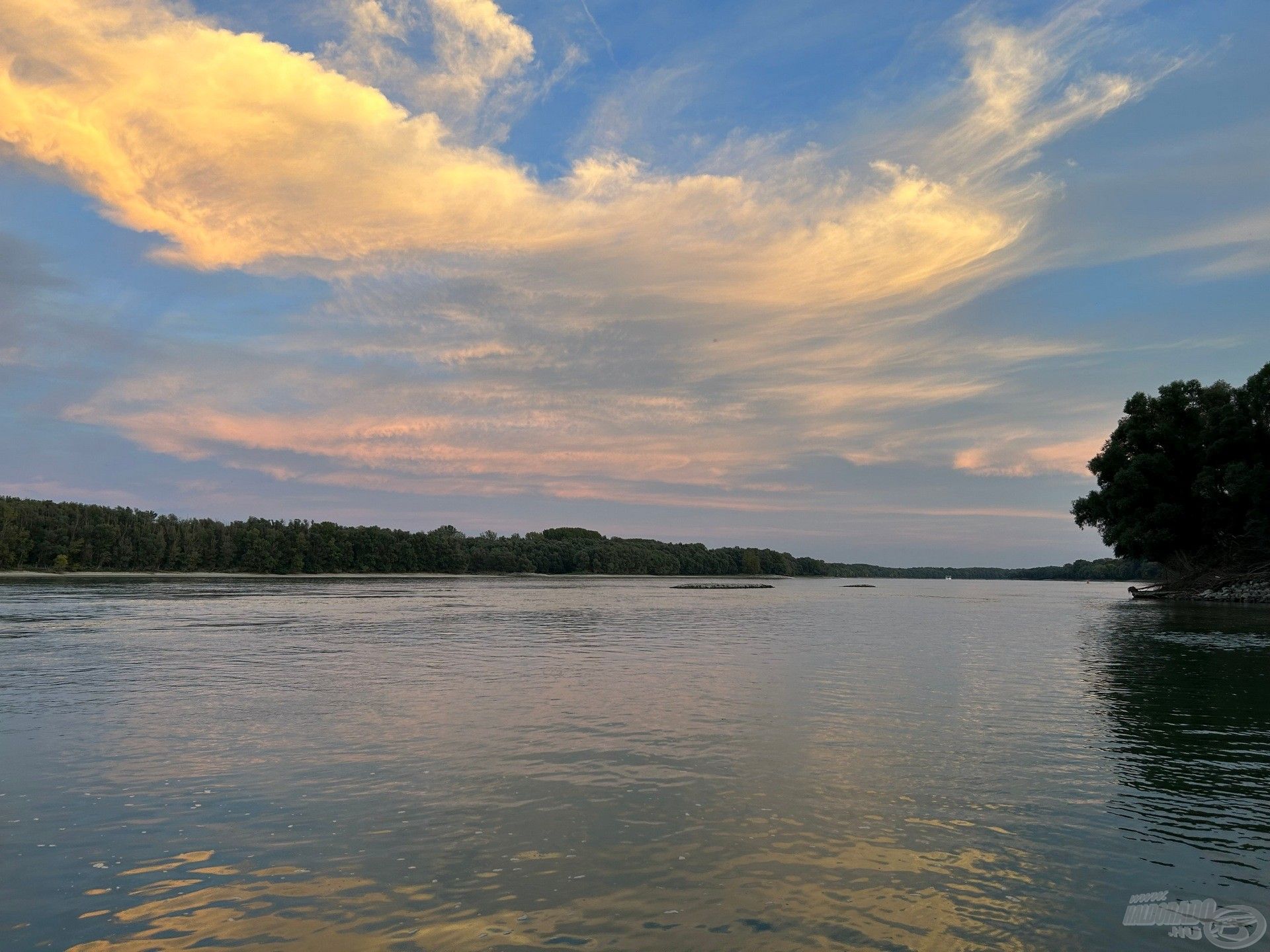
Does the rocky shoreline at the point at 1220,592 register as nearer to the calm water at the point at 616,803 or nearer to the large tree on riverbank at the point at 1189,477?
the large tree on riverbank at the point at 1189,477

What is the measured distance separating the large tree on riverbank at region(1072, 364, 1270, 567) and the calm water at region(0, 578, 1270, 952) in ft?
221

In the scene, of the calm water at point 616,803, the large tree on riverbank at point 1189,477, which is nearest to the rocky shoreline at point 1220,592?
the large tree on riverbank at point 1189,477

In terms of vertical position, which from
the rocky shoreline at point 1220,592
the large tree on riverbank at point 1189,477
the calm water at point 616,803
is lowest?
the calm water at point 616,803

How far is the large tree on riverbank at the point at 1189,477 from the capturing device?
87.2 metres

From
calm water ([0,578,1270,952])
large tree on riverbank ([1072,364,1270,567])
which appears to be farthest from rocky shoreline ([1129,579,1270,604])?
calm water ([0,578,1270,952])

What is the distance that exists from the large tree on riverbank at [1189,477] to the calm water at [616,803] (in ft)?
221

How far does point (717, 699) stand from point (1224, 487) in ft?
298

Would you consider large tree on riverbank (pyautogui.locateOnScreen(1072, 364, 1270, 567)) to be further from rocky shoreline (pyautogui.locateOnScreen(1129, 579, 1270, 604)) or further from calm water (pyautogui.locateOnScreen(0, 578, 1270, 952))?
calm water (pyautogui.locateOnScreen(0, 578, 1270, 952))

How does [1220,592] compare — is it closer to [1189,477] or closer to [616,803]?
[1189,477]

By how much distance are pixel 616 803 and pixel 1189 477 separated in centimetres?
10753

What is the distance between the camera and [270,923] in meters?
9.72

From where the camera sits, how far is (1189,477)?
97062 mm

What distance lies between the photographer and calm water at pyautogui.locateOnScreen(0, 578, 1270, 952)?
9.98 m

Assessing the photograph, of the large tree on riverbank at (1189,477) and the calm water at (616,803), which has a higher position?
the large tree on riverbank at (1189,477)
